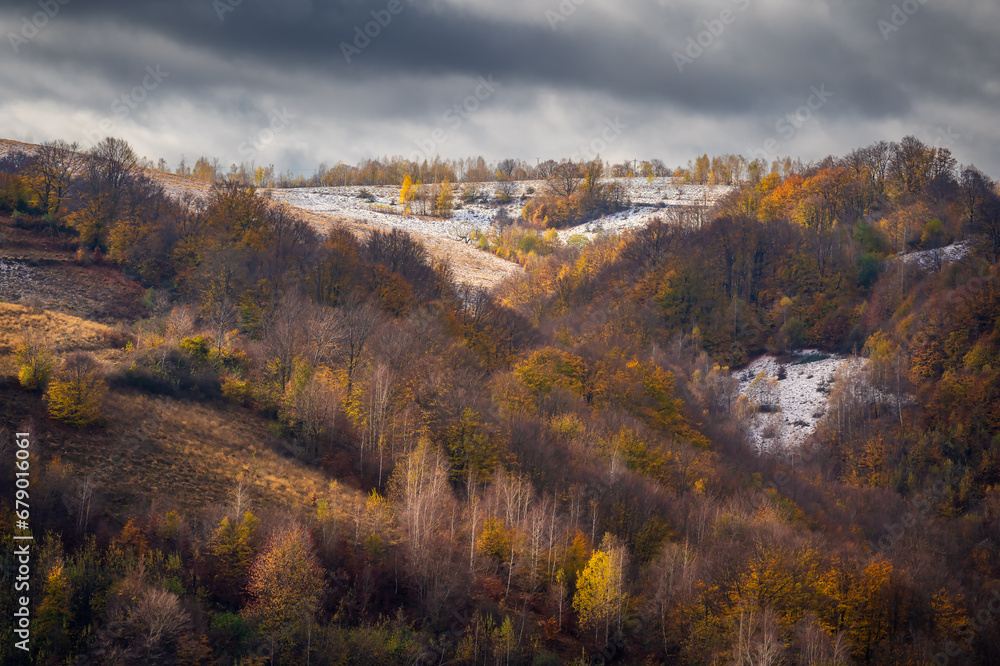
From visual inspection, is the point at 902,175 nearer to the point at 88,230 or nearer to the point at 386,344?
the point at 386,344

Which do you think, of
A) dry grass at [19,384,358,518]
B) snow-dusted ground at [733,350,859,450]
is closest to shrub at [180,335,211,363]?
dry grass at [19,384,358,518]

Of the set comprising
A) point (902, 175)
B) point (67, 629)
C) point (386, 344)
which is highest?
point (902, 175)

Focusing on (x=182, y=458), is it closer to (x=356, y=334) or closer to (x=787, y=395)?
(x=356, y=334)

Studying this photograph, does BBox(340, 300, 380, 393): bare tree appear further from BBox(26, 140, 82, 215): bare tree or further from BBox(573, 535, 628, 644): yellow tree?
BBox(26, 140, 82, 215): bare tree

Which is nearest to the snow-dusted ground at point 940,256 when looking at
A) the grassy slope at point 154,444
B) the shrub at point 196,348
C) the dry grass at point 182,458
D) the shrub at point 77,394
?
the dry grass at point 182,458

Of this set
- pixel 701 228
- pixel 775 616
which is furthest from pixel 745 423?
pixel 775 616

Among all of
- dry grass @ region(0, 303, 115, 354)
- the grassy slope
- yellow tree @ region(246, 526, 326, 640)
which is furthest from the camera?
dry grass @ region(0, 303, 115, 354)

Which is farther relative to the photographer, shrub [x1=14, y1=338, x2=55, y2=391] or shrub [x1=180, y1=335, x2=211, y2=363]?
shrub [x1=180, y1=335, x2=211, y2=363]
